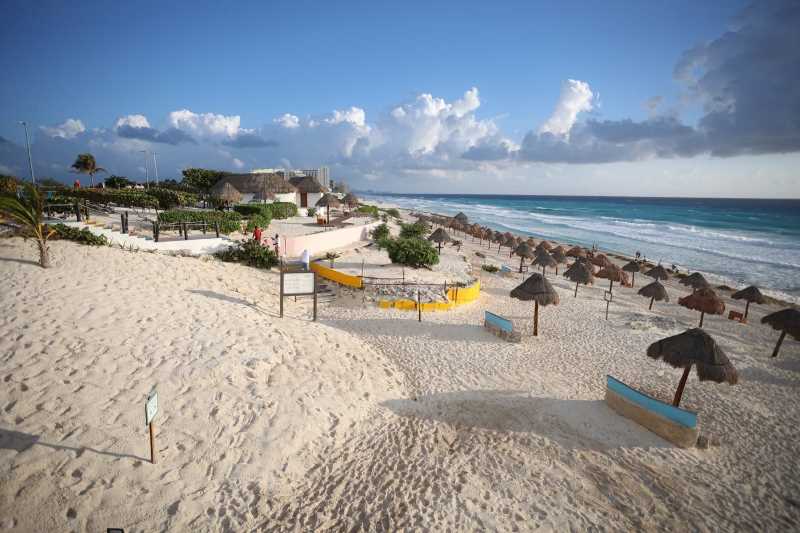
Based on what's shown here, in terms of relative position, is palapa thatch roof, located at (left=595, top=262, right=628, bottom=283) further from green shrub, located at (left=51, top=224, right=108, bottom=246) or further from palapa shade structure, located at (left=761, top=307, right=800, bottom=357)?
green shrub, located at (left=51, top=224, right=108, bottom=246)

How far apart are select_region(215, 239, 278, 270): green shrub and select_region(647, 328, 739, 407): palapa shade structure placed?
14.9 m

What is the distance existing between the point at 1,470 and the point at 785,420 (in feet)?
49.7

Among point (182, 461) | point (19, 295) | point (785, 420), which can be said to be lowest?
point (785, 420)

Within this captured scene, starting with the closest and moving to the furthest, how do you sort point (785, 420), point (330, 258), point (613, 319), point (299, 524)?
point (299, 524), point (785, 420), point (613, 319), point (330, 258)

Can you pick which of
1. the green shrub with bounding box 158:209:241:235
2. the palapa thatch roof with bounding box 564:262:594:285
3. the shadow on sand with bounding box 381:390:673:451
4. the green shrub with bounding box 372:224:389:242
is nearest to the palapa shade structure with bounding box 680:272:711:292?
the palapa thatch roof with bounding box 564:262:594:285

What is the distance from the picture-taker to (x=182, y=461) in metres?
5.24

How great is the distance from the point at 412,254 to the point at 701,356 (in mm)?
11714

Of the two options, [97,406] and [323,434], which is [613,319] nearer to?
[323,434]

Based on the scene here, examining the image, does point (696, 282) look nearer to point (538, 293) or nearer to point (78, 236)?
point (538, 293)

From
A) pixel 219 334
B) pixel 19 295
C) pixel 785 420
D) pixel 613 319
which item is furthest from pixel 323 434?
pixel 613 319

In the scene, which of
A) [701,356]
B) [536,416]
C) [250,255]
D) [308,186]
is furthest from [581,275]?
[308,186]

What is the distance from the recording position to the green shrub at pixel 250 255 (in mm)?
15758

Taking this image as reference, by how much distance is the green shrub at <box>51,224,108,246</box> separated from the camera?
1244 cm

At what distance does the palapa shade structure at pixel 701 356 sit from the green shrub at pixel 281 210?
2492 cm
